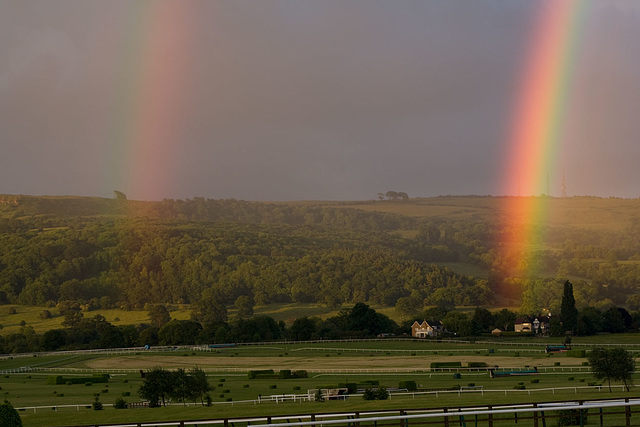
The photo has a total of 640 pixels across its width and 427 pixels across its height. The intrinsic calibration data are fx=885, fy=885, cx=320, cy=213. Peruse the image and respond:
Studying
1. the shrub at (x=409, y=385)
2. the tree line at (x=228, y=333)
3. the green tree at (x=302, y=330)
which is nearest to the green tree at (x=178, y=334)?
the tree line at (x=228, y=333)

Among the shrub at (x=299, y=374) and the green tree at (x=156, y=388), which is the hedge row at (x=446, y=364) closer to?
the shrub at (x=299, y=374)

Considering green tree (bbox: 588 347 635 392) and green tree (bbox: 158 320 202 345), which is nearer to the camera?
green tree (bbox: 588 347 635 392)

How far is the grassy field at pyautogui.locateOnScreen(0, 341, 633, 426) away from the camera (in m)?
53.0

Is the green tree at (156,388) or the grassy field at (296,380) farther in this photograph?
the green tree at (156,388)

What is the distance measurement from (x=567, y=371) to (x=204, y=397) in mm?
33637

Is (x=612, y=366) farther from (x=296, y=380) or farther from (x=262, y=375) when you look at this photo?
(x=262, y=375)

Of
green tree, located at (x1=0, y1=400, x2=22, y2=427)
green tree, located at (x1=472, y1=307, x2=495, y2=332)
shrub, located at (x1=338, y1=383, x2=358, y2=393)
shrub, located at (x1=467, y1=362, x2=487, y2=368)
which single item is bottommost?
green tree, located at (x1=472, y1=307, x2=495, y2=332)

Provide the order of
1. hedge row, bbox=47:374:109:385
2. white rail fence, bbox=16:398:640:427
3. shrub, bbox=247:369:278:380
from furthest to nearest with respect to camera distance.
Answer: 1. hedge row, bbox=47:374:109:385
2. shrub, bbox=247:369:278:380
3. white rail fence, bbox=16:398:640:427

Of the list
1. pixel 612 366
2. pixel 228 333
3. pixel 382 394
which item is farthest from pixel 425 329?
pixel 382 394

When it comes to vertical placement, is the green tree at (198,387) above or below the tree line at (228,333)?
above

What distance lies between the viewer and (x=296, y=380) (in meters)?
82.3

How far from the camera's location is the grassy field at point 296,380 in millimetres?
53000

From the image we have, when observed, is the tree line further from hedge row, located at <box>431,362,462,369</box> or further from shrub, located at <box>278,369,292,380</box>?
shrub, located at <box>278,369,292,380</box>

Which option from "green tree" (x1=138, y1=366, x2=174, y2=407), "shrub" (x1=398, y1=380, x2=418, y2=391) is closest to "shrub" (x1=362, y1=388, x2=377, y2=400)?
"shrub" (x1=398, y1=380, x2=418, y2=391)
